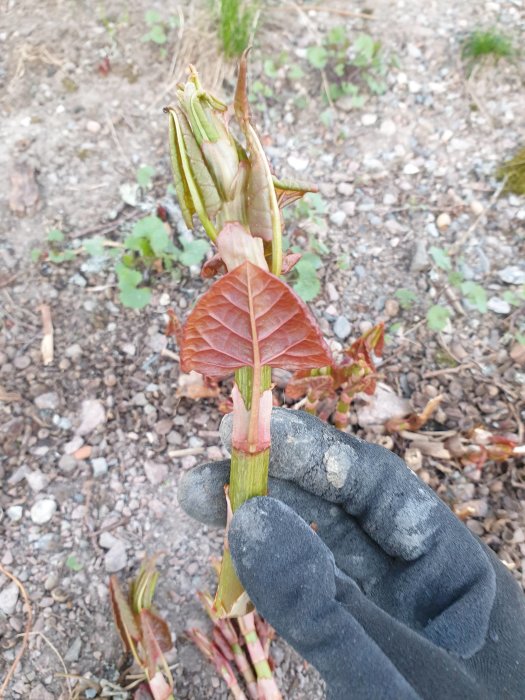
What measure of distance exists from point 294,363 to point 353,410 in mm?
1362

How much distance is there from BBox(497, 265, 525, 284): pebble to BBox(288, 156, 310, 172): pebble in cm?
136

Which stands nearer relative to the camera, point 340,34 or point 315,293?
point 315,293

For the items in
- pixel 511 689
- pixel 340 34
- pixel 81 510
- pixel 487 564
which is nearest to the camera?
pixel 511 689

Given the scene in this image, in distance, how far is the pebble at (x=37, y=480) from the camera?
9.06 ft

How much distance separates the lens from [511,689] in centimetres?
178

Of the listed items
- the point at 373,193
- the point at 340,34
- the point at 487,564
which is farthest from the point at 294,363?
the point at 340,34

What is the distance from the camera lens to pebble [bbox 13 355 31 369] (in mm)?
3031

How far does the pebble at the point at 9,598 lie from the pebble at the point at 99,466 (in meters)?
0.58

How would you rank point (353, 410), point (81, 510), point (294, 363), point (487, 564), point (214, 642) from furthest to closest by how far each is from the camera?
point (353, 410) → point (81, 510) → point (214, 642) → point (487, 564) → point (294, 363)

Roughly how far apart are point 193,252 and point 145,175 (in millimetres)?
698

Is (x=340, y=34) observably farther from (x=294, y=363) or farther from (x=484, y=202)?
(x=294, y=363)

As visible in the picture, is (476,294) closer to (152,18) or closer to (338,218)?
(338,218)

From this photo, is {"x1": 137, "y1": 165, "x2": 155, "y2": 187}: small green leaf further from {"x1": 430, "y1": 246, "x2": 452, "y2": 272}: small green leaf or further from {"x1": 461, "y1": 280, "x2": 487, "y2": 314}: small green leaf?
{"x1": 461, "y1": 280, "x2": 487, "y2": 314}: small green leaf

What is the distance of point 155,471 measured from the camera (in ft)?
9.34
